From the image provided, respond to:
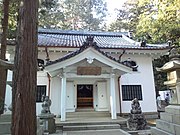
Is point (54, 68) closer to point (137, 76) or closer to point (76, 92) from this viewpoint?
point (76, 92)

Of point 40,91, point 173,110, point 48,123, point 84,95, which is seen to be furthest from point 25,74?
point 84,95

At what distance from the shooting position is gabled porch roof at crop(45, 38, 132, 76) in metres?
9.52

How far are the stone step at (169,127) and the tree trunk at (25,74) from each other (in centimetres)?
366

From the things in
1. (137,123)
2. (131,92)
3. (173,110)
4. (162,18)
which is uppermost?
(162,18)

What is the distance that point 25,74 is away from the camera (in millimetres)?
3242

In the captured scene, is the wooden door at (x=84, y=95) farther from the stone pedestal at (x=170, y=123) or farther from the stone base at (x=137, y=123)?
the stone pedestal at (x=170, y=123)

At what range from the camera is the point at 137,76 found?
41.4 feet

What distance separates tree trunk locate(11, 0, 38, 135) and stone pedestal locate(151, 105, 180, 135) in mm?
3720

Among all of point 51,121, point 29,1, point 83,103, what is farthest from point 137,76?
point 29,1

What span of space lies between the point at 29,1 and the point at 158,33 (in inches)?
440

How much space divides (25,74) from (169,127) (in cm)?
422

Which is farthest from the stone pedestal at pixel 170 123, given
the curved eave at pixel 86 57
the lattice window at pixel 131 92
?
the lattice window at pixel 131 92

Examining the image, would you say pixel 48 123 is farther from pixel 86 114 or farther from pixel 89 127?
pixel 86 114

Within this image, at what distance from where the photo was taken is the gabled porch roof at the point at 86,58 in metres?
9.52
